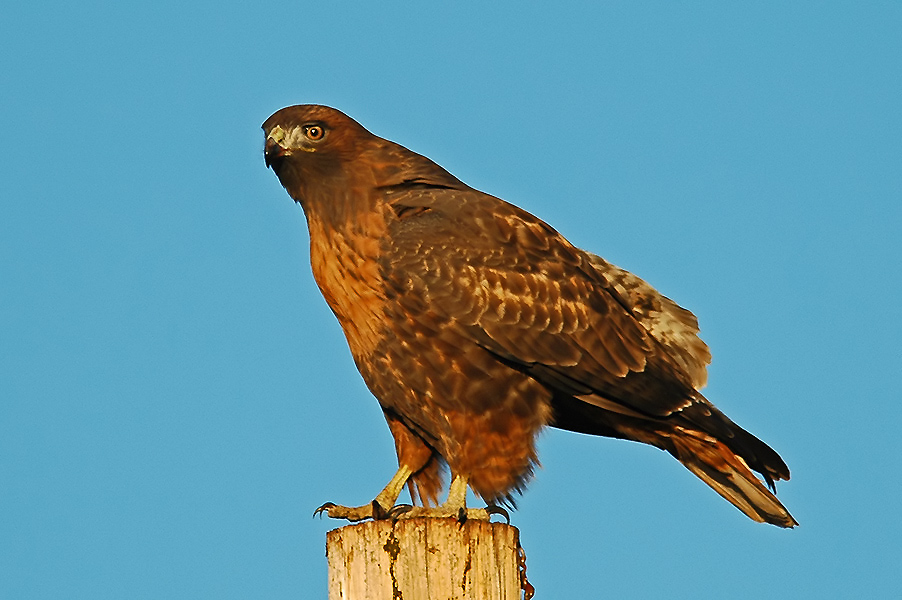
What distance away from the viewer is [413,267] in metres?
6.40

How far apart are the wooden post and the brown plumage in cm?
138

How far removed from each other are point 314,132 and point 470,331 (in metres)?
1.50

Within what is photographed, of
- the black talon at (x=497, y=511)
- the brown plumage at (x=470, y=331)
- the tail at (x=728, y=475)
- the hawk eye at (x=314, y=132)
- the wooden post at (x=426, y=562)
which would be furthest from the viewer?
the hawk eye at (x=314, y=132)

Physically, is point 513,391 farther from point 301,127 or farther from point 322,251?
→ point 301,127

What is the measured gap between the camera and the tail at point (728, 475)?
265 inches

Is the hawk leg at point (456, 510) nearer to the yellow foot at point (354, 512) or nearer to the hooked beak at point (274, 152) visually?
the yellow foot at point (354, 512)

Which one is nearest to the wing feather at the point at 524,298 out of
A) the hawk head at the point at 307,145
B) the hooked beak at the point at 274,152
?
the hawk head at the point at 307,145

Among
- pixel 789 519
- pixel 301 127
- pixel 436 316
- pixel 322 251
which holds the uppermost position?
pixel 301 127

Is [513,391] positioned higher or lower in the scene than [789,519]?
higher

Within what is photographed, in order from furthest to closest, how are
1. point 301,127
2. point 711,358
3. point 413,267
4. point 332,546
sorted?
point 711,358 < point 301,127 < point 413,267 < point 332,546

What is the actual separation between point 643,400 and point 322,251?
2.02m

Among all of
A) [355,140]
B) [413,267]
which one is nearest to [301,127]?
[355,140]

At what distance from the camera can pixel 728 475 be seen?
22.7ft

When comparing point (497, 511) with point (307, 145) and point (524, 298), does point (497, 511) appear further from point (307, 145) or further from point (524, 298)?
point (307, 145)
